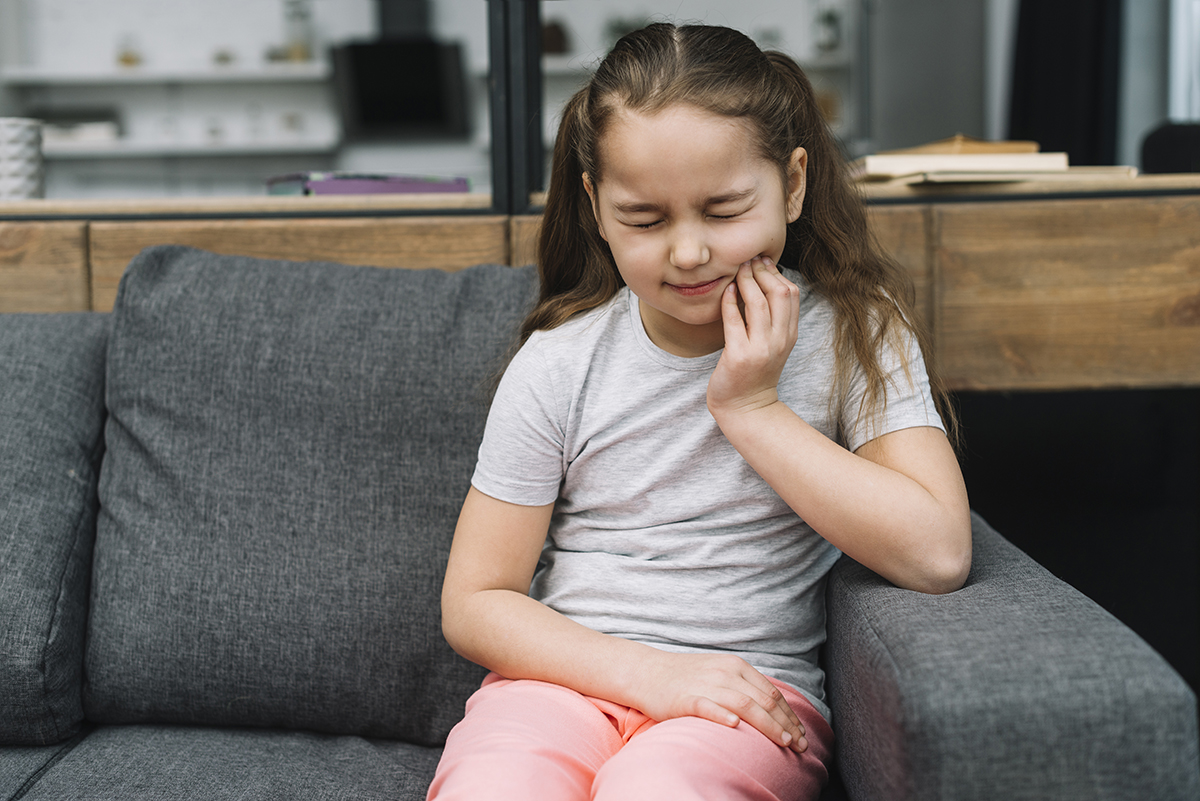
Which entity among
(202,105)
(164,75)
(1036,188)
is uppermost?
(164,75)

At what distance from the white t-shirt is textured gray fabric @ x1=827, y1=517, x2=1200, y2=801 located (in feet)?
0.73

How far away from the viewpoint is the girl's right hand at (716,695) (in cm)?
73

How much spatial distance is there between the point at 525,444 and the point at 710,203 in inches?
12.1

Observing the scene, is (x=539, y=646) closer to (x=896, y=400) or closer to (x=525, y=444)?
(x=525, y=444)

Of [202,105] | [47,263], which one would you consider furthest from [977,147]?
[202,105]

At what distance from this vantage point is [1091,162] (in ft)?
9.62

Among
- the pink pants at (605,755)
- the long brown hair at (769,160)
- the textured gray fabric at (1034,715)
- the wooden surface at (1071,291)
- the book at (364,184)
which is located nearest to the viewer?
the textured gray fabric at (1034,715)

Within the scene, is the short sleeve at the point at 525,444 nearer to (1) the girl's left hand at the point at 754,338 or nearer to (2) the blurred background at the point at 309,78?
(1) the girl's left hand at the point at 754,338

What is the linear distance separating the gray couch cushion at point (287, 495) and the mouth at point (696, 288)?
0.31 m

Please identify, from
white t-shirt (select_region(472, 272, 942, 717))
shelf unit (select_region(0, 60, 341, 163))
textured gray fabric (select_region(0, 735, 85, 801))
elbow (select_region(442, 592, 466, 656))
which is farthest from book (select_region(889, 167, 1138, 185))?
shelf unit (select_region(0, 60, 341, 163))

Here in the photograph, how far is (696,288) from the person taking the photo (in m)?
0.80

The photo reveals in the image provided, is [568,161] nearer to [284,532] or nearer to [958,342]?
[284,532]

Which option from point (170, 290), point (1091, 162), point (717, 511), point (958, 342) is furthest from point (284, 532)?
point (1091, 162)

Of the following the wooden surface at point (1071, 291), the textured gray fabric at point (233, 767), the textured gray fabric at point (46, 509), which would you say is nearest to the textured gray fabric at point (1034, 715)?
the textured gray fabric at point (233, 767)
